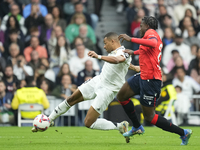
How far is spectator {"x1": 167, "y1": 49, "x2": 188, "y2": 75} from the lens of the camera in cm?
1518

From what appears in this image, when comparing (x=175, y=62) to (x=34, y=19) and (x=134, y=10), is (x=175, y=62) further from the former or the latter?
(x=34, y=19)

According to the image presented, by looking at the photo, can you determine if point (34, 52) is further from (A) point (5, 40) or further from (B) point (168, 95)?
(B) point (168, 95)

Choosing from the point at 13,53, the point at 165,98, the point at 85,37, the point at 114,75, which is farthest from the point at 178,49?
the point at 114,75

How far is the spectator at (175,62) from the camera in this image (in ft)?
Answer: 49.8

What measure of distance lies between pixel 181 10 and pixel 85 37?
4399mm

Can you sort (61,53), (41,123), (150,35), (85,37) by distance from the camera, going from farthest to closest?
1. (85,37)
2. (61,53)
3. (41,123)
4. (150,35)

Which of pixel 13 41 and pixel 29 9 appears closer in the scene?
pixel 13 41

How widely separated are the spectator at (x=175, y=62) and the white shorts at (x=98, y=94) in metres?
7.28

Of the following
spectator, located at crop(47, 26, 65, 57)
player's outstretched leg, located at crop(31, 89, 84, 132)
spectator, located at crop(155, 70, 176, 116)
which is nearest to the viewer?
player's outstretched leg, located at crop(31, 89, 84, 132)

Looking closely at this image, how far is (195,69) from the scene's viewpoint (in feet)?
51.0

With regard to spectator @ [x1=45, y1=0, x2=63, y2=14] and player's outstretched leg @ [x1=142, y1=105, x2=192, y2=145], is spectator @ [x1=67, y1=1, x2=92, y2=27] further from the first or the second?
player's outstretched leg @ [x1=142, y1=105, x2=192, y2=145]

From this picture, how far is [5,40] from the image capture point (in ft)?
50.4

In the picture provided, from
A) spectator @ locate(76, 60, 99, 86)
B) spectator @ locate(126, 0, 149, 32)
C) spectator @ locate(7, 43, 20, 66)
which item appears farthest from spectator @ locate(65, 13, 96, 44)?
spectator @ locate(7, 43, 20, 66)

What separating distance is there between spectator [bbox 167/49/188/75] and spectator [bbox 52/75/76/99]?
3.74 m
